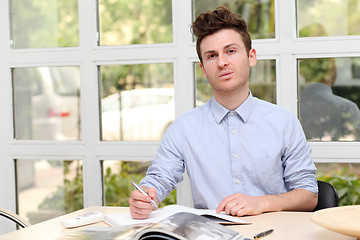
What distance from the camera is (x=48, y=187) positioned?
2.89 m

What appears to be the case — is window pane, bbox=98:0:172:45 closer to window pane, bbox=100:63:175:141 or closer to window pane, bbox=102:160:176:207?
window pane, bbox=100:63:175:141

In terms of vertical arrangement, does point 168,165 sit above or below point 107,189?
above

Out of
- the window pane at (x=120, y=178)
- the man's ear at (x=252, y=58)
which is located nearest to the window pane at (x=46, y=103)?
the window pane at (x=120, y=178)

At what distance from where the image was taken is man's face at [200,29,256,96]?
194 cm

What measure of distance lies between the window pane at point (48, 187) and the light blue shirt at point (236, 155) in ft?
3.04

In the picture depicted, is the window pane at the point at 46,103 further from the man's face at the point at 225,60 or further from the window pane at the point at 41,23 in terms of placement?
the man's face at the point at 225,60

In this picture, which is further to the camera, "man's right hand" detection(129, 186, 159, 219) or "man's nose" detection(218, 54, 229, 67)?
"man's nose" detection(218, 54, 229, 67)

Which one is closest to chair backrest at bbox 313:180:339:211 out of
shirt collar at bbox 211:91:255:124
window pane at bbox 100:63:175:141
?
shirt collar at bbox 211:91:255:124

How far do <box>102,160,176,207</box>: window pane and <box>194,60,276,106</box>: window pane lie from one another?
1.64 ft

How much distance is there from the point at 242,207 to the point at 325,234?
35 centimetres

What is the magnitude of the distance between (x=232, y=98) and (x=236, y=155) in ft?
0.82

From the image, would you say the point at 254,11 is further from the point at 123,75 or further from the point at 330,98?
the point at 123,75

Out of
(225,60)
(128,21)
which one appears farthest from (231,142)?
(128,21)

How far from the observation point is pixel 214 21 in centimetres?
199
